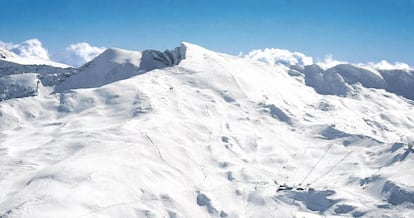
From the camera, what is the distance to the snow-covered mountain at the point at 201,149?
8681 centimetres

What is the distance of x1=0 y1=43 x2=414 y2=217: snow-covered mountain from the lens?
285 feet

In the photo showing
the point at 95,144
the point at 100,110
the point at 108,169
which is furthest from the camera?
the point at 100,110

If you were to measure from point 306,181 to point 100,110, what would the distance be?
2294 inches

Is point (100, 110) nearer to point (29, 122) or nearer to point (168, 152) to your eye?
point (29, 122)

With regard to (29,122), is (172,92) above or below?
above

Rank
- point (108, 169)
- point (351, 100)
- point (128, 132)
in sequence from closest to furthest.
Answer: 1. point (108, 169)
2. point (128, 132)
3. point (351, 100)

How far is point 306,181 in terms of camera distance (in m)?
105

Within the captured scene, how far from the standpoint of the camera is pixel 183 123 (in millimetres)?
121000

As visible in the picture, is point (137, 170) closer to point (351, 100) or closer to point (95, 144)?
point (95, 144)

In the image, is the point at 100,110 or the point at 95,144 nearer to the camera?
the point at 95,144

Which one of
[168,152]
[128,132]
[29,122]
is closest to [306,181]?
[168,152]

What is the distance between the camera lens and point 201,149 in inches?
4377

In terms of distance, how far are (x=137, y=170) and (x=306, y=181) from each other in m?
37.0

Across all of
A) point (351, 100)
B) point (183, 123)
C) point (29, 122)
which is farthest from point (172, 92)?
point (351, 100)
